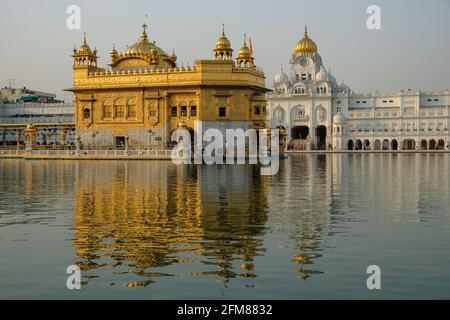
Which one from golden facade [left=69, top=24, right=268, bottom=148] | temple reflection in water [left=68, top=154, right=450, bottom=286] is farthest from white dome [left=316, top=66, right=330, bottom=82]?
temple reflection in water [left=68, top=154, right=450, bottom=286]

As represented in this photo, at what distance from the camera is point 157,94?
58.3m

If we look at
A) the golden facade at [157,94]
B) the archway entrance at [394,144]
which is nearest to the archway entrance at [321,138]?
the archway entrance at [394,144]

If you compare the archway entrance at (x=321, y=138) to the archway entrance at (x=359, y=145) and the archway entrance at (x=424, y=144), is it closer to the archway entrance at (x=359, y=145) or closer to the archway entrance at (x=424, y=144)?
the archway entrance at (x=359, y=145)

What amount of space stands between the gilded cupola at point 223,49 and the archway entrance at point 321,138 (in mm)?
44986

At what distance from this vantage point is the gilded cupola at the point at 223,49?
5734 cm

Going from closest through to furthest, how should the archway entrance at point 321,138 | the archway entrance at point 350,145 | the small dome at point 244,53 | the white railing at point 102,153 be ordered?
the white railing at point 102,153 < the small dome at point 244,53 < the archway entrance at point 350,145 < the archway entrance at point 321,138

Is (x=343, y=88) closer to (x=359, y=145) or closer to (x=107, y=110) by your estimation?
(x=359, y=145)

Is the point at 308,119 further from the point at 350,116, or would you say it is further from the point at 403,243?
the point at 403,243

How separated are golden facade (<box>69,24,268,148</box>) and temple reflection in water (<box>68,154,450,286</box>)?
31.0 meters

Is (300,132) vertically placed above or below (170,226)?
above

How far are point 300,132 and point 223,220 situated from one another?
90.7 metres

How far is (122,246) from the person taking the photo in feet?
36.9

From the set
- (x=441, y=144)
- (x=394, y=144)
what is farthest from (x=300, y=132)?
(x=441, y=144)

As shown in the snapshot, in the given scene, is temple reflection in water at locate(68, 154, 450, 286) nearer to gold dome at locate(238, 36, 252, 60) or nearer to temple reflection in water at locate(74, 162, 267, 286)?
temple reflection in water at locate(74, 162, 267, 286)
